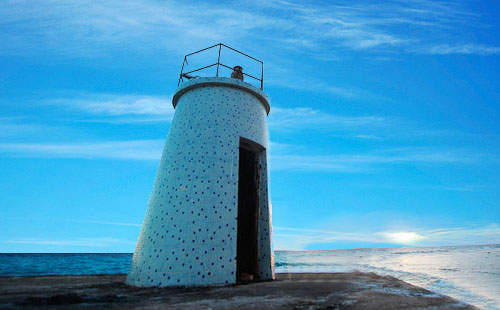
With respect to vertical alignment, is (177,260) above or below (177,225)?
below

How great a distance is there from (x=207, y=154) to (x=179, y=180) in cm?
111

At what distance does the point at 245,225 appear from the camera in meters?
9.74

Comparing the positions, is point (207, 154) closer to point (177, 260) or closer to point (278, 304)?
point (177, 260)

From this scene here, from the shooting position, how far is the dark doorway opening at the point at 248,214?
871 cm

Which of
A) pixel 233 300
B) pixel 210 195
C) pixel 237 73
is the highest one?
pixel 237 73

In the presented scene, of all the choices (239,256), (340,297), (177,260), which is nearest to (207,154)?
(177,260)

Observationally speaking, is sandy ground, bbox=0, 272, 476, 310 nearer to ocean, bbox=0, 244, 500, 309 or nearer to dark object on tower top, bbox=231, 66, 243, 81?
ocean, bbox=0, 244, 500, 309

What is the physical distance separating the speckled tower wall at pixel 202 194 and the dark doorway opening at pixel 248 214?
0.67 feet

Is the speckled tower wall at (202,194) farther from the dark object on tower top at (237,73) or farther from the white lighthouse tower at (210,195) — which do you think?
the dark object on tower top at (237,73)

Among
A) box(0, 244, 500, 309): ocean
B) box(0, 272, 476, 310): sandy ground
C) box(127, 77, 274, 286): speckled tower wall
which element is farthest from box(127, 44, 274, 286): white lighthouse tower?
box(0, 244, 500, 309): ocean

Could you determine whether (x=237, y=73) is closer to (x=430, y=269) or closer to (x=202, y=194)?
(x=202, y=194)

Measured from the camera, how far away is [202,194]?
7199mm

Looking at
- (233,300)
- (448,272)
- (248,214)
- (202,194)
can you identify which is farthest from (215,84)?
(448,272)

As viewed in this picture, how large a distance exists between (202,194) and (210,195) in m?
0.22
